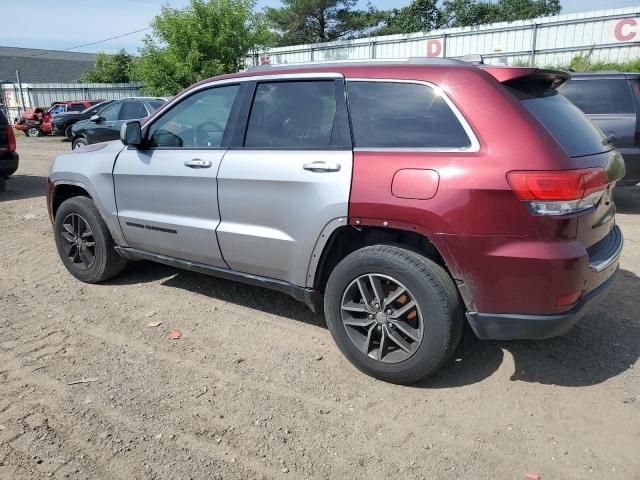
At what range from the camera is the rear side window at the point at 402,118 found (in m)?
3.04

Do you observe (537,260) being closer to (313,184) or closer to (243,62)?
(313,184)

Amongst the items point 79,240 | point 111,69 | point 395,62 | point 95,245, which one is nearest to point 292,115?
point 395,62

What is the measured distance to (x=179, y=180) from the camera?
4.04 meters

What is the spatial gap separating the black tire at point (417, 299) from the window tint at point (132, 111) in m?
13.2

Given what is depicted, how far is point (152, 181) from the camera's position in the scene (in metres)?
4.22

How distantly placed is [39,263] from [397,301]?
13.7 feet

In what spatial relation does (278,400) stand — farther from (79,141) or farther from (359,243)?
(79,141)

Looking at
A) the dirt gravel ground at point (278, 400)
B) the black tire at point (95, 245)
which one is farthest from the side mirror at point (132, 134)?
the dirt gravel ground at point (278, 400)

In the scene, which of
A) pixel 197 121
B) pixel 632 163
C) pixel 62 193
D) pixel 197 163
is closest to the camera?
pixel 197 163

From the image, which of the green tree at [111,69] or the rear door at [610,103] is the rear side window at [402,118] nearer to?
the rear door at [610,103]

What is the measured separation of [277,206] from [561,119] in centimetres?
177

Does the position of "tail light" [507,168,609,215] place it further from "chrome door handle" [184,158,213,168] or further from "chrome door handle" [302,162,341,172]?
"chrome door handle" [184,158,213,168]

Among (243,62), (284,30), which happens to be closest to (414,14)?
(284,30)

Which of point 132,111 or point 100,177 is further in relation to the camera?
point 132,111
